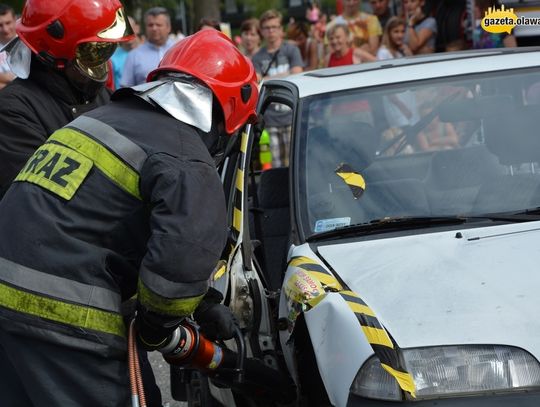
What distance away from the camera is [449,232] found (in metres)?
3.49

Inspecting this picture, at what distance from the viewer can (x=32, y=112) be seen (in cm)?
432

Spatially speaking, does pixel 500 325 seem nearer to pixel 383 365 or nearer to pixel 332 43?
pixel 383 365

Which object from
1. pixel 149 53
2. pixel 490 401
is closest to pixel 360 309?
pixel 490 401

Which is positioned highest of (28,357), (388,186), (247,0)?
(247,0)

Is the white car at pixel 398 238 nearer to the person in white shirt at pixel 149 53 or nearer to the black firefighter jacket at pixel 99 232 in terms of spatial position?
the black firefighter jacket at pixel 99 232

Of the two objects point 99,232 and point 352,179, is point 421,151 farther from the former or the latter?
point 99,232

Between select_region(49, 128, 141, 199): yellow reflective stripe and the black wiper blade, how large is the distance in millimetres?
958

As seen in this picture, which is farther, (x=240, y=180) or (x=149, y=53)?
(x=149, y=53)

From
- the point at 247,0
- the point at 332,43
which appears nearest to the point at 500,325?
the point at 332,43

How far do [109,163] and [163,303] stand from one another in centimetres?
44

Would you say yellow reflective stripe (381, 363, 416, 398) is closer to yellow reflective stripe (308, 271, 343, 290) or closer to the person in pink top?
yellow reflective stripe (308, 271, 343, 290)

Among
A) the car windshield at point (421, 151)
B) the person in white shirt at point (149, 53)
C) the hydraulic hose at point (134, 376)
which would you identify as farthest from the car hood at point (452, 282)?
the person in white shirt at point (149, 53)

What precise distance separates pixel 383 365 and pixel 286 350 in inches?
33.5

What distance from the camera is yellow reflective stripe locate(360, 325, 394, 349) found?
283 centimetres
